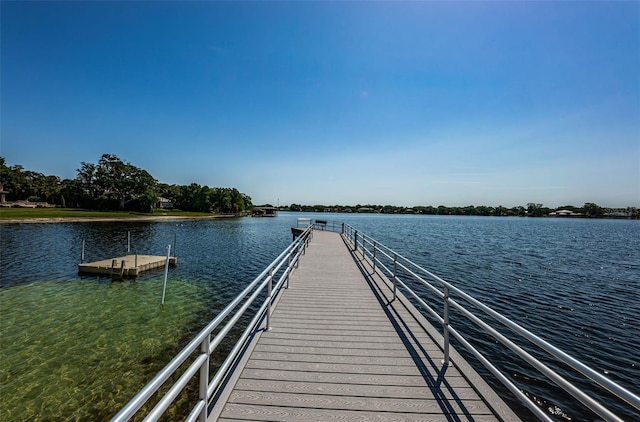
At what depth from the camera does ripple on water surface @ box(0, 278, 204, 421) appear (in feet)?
16.1

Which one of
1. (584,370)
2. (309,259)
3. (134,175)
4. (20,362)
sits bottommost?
(20,362)

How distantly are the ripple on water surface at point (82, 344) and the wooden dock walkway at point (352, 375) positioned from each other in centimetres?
327

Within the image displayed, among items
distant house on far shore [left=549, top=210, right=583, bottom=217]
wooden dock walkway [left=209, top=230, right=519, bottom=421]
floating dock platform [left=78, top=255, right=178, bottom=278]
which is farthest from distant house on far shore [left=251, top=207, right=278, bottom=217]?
distant house on far shore [left=549, top=210, right=583, bottom=217]

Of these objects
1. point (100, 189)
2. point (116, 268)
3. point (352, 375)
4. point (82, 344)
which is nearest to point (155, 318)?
point (82, 344)

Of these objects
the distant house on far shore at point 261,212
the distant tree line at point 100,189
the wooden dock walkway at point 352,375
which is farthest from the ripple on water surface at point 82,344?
the distant house on far shore at point 261,212

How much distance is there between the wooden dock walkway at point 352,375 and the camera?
272 cm

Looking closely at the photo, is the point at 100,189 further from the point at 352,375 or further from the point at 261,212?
the point at 352,375

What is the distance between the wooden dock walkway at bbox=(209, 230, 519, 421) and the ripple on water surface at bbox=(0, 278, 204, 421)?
10.7 feet

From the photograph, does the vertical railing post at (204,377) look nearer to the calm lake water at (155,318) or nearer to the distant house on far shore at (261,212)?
the calm lake water at (155,318)

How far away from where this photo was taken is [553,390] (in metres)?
5.23

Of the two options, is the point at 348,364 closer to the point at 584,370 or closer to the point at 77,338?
the point at 584,370

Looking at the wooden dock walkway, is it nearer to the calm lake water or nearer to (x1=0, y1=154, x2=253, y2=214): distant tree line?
the calm lake water

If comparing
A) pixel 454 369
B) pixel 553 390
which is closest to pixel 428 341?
pixel 454 369

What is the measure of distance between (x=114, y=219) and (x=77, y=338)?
4873 cm
